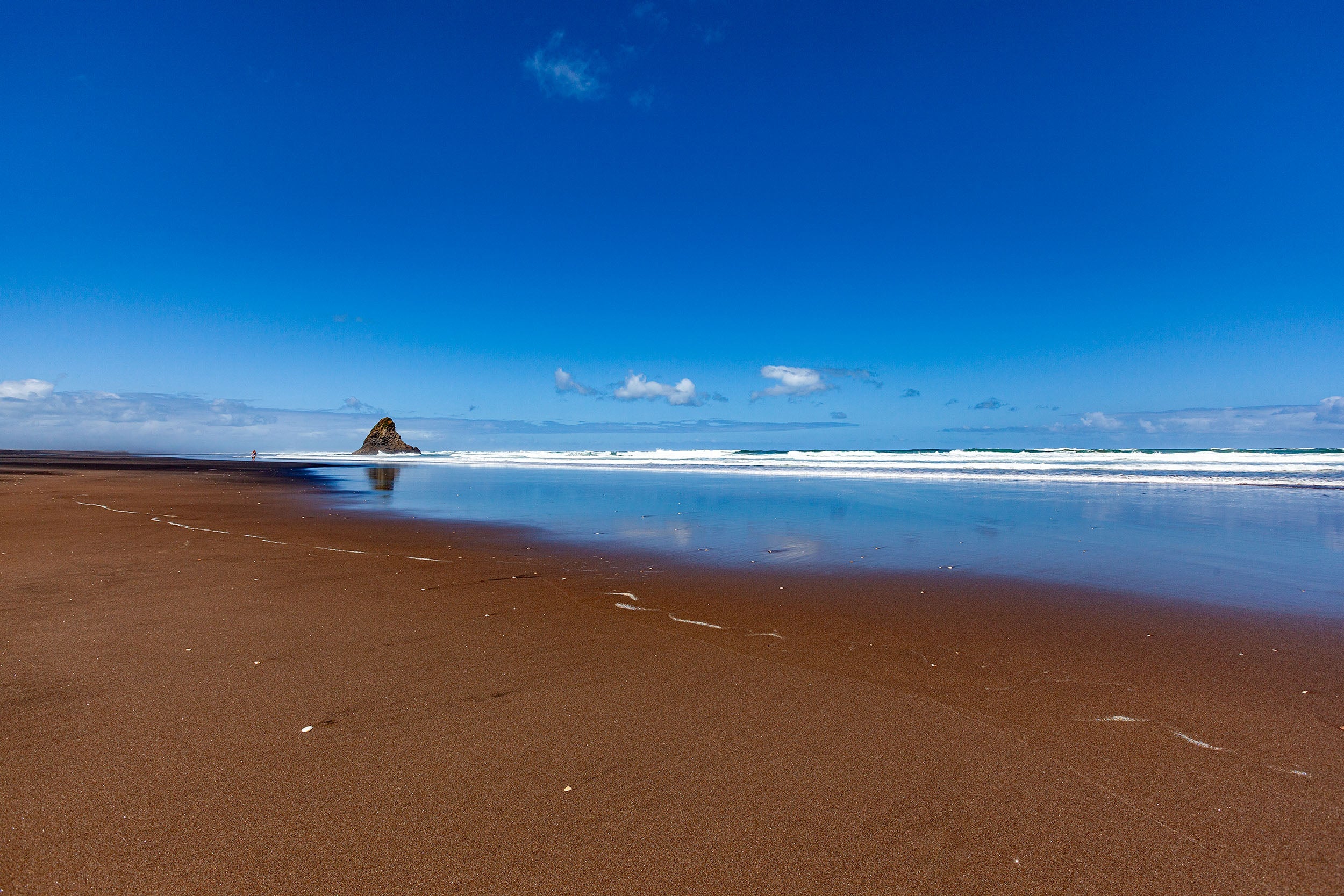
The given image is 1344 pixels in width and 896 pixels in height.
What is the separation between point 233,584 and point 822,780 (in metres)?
7.04

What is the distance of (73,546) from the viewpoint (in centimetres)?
940

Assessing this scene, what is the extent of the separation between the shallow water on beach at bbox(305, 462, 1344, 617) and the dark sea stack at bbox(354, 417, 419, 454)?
58171 mm

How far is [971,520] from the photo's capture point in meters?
12.9

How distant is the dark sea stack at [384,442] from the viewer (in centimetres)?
7675

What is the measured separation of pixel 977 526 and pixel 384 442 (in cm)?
7700

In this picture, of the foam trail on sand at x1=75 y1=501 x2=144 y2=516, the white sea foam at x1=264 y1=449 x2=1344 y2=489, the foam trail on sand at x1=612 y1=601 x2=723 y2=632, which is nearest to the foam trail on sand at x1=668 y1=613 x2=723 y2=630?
the foam trail on sand at x1=612 y1=601 x2=723 y2=632

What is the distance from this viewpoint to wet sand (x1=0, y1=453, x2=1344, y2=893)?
2.55 m

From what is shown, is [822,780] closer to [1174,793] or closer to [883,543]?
[1174,793]

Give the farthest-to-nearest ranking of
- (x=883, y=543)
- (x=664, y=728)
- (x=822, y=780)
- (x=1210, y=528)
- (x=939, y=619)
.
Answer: (x=1210, y=528)
(x=883, y=543)
(x=939, y=619)
(x=664, y=728)
(x=822, y=780)

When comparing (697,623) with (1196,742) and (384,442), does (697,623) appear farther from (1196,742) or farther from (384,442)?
(384,442)

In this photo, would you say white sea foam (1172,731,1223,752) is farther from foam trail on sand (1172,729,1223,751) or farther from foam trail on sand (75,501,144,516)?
foam trail on sand (75,501,144,516)

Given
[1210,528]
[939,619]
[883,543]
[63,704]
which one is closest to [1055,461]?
[1210,528]

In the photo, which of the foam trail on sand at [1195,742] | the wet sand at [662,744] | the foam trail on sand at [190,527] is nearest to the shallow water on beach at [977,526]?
the wet sand at [662,744]

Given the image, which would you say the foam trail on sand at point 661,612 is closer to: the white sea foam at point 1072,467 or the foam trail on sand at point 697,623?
the foam trail on sand at point 697,623
